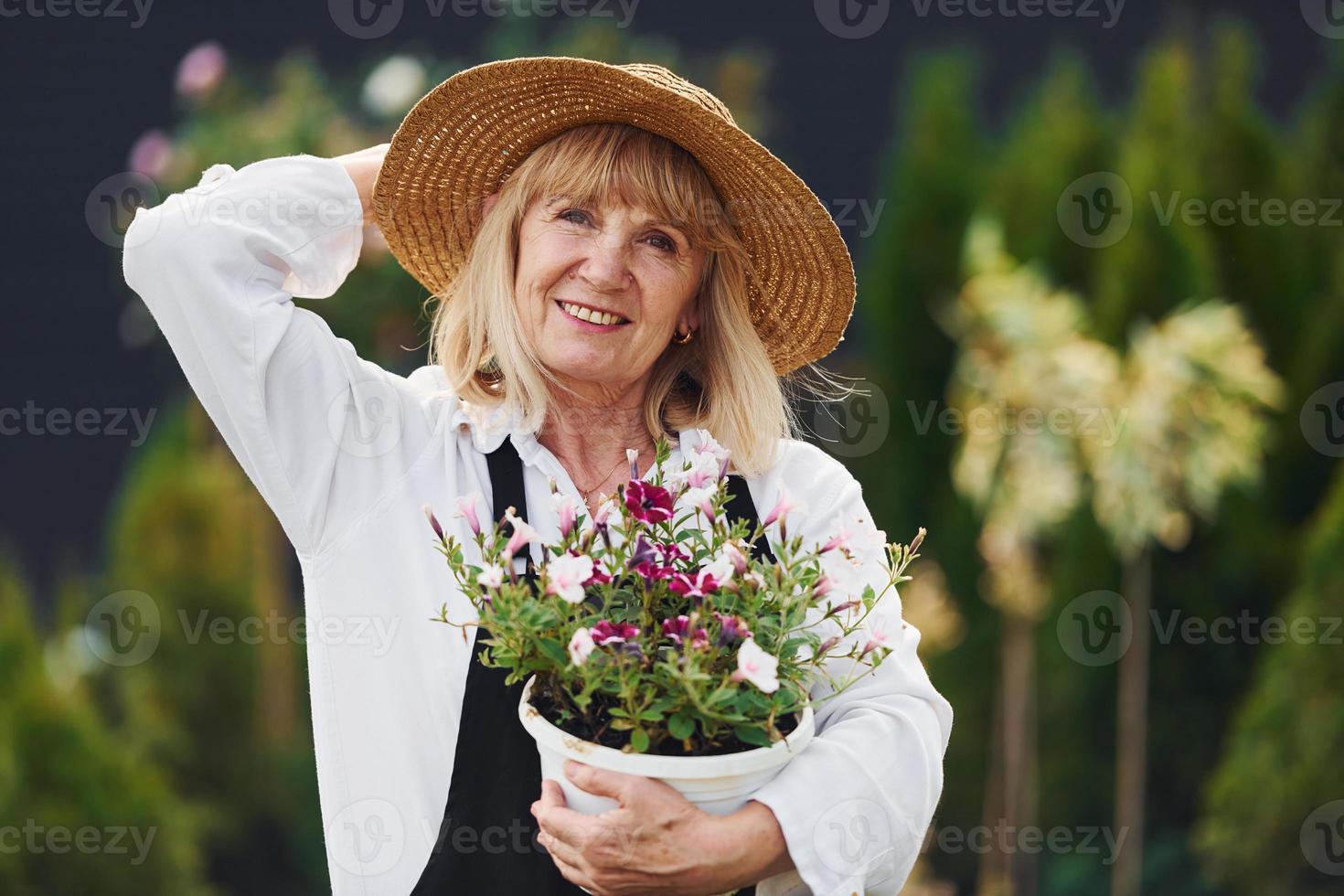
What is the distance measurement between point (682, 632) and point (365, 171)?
3.21ft

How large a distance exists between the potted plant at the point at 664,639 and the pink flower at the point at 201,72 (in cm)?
365

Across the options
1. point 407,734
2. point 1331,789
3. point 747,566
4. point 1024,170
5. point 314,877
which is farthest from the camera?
point 1024,170

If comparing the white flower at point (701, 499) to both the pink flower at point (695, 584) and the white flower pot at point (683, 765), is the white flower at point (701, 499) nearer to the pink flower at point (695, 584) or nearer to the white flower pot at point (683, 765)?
the pink flower at point (695, 584)

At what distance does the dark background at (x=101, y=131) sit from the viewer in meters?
5.06

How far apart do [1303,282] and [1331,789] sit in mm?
1782

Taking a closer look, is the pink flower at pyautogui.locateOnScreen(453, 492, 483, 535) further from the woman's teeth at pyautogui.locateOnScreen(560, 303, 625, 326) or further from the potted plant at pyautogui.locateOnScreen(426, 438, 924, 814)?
the woman's teeth at pyautogui.locateOnScreen(560, 303, 625, 326)

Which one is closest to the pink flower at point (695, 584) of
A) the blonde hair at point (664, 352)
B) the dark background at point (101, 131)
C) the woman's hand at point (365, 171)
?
the blonde hair at point (664, 352)

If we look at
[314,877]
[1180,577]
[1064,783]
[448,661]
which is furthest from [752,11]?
[448,661]

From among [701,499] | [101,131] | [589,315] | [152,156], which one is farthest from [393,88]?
[701,499]

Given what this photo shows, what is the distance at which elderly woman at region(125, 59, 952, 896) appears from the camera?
1920 millimetres

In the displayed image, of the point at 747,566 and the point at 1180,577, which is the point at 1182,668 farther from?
the point at 747,566

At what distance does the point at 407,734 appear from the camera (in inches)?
80.7

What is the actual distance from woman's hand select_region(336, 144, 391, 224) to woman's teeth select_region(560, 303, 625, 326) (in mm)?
350

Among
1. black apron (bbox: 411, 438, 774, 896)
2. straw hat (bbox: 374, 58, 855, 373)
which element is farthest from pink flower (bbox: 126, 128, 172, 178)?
black apron (bbox: 411, 438, 774, 896)
